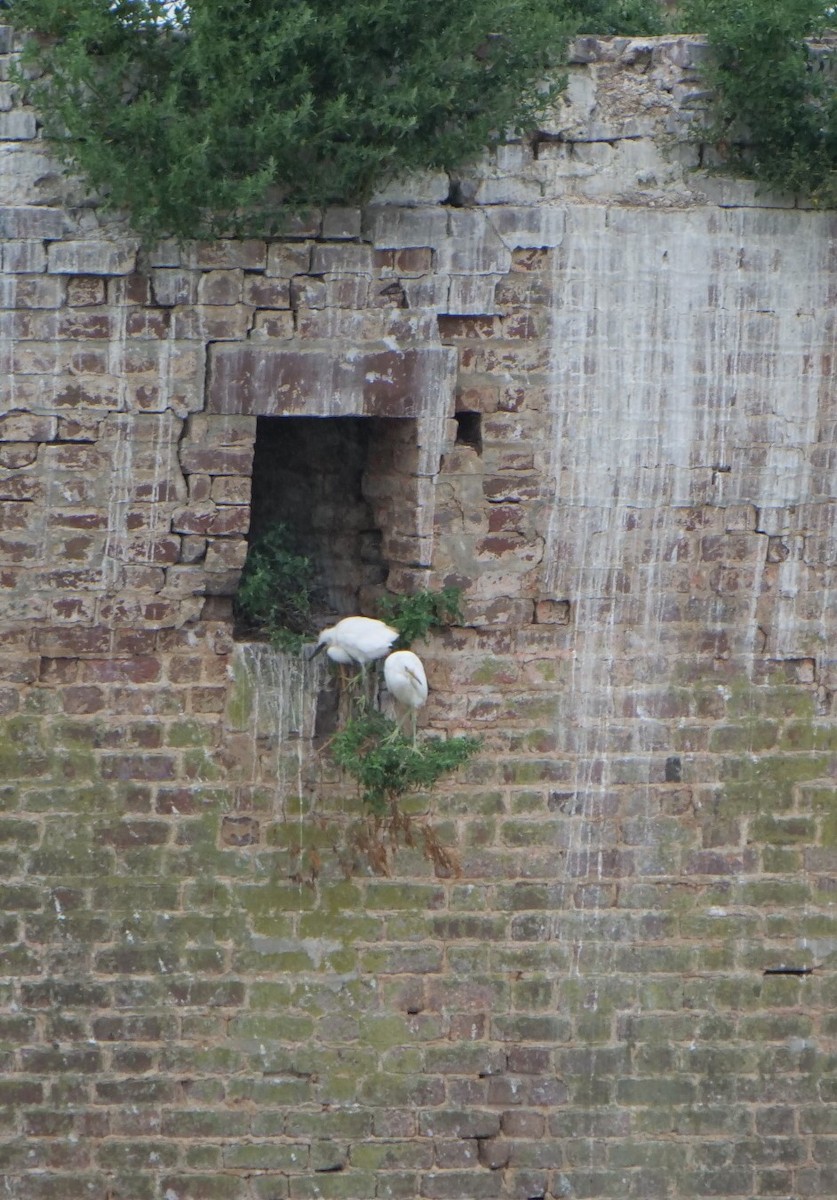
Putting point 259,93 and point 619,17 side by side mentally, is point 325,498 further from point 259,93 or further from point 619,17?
point 619,17

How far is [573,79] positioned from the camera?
5430 mm

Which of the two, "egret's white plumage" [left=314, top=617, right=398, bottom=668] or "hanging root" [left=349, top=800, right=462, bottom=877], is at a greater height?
"egret's white plumage" [left=314, top=617, right=398, bottom=668]

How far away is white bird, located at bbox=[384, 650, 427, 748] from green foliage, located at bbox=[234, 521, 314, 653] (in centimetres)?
39

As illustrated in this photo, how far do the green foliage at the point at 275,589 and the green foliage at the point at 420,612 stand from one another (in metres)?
0.33

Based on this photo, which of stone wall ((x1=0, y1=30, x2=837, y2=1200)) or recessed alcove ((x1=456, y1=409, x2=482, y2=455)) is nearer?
stone wall ((x1=0, y1=30, x2=837, y2=1200))

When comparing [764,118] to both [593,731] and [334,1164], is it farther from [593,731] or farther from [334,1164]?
[334,1164]

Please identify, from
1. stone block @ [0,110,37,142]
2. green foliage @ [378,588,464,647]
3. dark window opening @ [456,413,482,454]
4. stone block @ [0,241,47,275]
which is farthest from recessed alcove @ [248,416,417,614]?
stone block @ [0,110,37,142]

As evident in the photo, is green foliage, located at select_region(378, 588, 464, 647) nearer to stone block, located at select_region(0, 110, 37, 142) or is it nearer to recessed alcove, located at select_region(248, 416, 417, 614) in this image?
recessed alcove, located at select_region(248, 416, 417, 614)

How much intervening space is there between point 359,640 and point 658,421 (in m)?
1.30

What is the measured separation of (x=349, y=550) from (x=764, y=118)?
211 cm

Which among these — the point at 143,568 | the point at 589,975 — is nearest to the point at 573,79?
the point at 143,568

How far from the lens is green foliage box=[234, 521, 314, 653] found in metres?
5.50

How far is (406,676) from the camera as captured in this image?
524cm

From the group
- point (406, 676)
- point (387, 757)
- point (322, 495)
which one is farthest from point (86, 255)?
point (387, 757)
